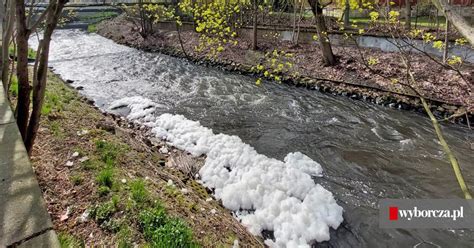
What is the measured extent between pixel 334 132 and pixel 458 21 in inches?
251

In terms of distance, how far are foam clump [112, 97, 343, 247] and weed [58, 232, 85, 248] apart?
7.11 feet

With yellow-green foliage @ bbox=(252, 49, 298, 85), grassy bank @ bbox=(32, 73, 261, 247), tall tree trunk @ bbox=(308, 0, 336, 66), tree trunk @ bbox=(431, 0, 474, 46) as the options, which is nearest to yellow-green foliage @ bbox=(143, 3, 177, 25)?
yellow-green foliage @ bbox=(252, 49, 298, 85)

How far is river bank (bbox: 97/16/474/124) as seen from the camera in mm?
8359

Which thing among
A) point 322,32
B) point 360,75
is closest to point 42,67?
point 360,75

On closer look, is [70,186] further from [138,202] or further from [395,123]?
[395,123]

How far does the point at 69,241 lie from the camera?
2695 millimetres

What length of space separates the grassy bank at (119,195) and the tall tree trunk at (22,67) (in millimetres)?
775

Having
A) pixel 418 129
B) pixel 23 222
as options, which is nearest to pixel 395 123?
pixel 418 129

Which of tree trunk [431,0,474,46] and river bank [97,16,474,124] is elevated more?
tree trunk [431,0,474,46]

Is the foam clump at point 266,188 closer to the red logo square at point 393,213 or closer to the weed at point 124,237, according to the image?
the red logo square at point 393,213

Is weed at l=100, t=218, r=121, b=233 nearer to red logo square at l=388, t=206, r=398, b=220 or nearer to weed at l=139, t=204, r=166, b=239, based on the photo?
weed at l=139, t=204, r=166, b=239

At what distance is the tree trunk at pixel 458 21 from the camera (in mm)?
1104

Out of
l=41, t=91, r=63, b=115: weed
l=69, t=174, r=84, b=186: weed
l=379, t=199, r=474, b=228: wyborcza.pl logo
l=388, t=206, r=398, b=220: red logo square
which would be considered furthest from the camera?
l=41, t=91, r=63, b=115: weed

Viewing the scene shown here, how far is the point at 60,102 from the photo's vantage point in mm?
7152
